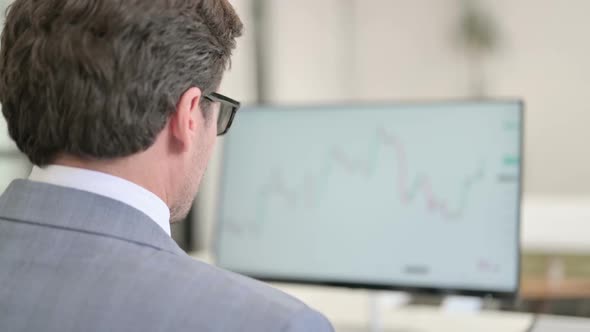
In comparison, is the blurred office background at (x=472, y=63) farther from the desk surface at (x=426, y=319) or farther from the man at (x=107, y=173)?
the man at (x=107, y=173)

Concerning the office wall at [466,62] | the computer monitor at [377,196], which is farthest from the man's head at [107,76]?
the office wall at [466,62]

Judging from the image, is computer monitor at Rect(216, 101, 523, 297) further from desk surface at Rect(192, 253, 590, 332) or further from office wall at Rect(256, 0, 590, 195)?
office wall at Rect(256, 0, 590, 195)

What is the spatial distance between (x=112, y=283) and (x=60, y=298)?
45 mm

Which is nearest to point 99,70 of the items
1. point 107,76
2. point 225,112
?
point 107,76

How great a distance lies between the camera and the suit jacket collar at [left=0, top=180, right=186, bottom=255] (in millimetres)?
693

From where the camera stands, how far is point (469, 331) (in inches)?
56.3

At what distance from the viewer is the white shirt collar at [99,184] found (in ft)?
2.35

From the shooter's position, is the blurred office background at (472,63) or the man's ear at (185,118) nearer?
the man's ear at (185,118)

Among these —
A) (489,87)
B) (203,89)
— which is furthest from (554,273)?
(203,89)

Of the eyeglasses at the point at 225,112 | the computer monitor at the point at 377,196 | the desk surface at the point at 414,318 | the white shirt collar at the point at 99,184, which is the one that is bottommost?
the desk surface at the point at 414,318

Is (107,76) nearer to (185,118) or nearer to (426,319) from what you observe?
(185,118)

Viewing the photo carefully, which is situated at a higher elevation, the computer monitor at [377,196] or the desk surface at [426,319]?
the computer monitor at [377,196]

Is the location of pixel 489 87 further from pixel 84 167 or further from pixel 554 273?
pixel 84 167

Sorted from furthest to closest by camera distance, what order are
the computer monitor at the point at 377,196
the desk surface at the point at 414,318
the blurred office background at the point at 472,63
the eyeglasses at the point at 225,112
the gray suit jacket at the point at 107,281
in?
the blurred office background at the point at 472,63 → the desk surface at the point at 414,318 → the computer monitor at the point at 377,196 → the eyeglasses at the point at 225,112 → the gray suit jacket at the point at 107,281
